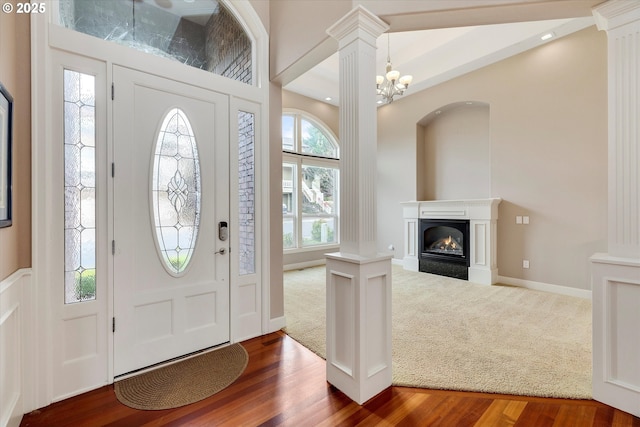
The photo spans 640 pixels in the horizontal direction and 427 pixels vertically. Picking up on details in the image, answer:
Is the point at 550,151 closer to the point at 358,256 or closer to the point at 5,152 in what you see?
the point at 358,256

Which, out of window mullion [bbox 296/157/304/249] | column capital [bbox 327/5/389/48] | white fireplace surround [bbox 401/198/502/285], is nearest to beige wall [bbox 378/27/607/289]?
white fireplace surround [bbox 401/198/502/285]

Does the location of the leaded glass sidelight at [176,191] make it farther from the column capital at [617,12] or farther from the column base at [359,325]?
the column capital at [617,12]

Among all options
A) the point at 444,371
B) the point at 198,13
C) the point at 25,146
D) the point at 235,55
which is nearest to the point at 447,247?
the point at 444,371

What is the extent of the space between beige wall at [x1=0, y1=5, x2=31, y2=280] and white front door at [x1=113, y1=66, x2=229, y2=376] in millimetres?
458

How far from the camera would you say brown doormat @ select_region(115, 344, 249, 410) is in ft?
6.39

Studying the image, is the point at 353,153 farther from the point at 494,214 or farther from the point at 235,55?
the point at 494,214

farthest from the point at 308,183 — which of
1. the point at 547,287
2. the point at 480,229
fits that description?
the point at 547,287

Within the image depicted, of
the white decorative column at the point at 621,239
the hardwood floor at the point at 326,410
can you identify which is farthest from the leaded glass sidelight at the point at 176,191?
the white decorative column at the point at 621,239

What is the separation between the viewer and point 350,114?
6.70 feet

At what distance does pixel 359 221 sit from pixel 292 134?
4.63 metres

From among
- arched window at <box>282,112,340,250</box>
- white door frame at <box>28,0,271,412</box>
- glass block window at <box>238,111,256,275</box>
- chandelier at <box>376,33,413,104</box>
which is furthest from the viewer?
arched window at <box>282,112,340,250</box>

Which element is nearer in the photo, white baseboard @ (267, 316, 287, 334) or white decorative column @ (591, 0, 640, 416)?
white decorative column @ (591, 0, 640, 416)

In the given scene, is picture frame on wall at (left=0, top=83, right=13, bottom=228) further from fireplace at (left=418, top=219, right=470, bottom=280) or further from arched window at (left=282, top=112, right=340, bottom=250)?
fireplace at (left=418, top=219, right=470, bottom=280)

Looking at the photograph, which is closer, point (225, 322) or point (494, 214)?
point (225, 322)
